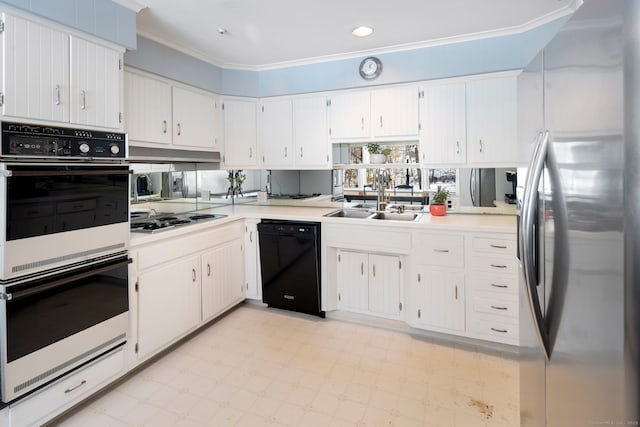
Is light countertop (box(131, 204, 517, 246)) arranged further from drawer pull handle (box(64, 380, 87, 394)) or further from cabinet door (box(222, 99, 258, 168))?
drawer pull handle (box(64, 380, 87, 394))

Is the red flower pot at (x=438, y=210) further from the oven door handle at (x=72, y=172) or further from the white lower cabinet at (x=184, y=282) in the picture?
the oven door handle at (x=72, y=172)

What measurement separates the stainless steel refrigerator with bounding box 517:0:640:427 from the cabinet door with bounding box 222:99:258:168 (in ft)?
9.91

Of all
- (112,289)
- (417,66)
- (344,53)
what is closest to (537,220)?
(112,289)

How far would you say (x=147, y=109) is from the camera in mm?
2807

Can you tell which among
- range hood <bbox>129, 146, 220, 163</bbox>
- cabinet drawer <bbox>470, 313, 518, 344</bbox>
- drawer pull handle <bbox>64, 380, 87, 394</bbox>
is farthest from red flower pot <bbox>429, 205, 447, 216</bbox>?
drawer pull handle <bbox>64, 380, 87, 394</bbox>

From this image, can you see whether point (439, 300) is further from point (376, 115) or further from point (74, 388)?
point (74, 388)

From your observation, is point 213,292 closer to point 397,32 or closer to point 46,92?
point 46,92

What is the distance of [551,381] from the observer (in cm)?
99

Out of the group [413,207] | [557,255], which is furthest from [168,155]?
[557,255]

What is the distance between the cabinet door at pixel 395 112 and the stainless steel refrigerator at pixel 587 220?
81.6 inches

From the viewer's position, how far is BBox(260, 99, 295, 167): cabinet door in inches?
145

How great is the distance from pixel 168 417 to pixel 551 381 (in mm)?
1889

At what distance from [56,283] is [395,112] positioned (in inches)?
111

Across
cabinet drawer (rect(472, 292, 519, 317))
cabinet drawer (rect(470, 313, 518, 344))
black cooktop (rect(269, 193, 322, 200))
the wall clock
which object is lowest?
cabinet drawer (rect(470, 313, 518, 344))
